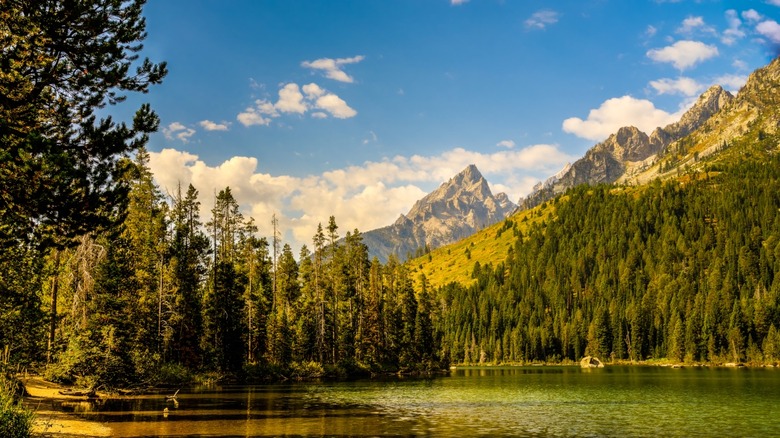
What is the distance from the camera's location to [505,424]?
42.7 meters

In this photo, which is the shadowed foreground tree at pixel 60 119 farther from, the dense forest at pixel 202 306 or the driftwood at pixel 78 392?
the driftwood at pixel 78 392

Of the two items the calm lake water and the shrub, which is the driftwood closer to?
the calm lake water

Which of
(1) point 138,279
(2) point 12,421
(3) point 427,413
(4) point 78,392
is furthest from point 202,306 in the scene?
(2) point 12,421

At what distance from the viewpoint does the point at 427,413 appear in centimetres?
4897

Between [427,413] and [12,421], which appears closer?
[12,421]

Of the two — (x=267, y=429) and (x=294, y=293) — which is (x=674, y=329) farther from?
(x=267, y=429)

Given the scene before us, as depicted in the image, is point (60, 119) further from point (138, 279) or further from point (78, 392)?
point (138, 279)

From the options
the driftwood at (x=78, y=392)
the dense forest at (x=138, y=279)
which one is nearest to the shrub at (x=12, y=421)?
the dense forest at (x=138, y=279)

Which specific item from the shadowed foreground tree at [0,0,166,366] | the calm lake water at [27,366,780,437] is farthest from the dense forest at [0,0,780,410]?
the calm lake water at [27,366,780,437]

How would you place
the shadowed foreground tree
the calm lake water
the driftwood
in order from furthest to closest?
the driftwood, the calm lake water, the shadowed foreground tree

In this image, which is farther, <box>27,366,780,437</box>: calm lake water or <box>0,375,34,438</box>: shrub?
<box>27,366,780,437</box>: calm lake water

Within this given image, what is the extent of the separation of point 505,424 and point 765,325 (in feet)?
573

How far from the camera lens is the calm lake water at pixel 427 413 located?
38406mm

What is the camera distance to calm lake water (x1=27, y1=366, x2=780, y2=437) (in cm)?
3841
